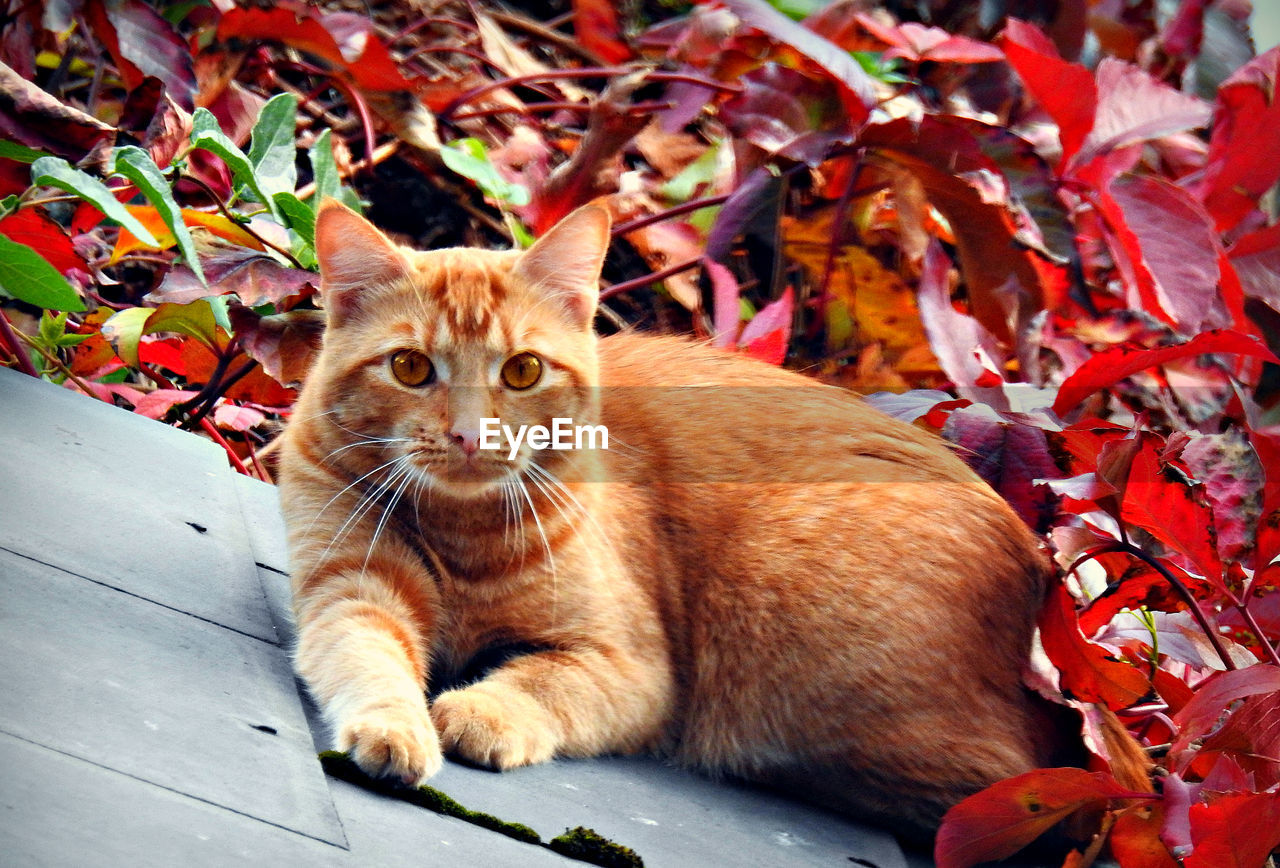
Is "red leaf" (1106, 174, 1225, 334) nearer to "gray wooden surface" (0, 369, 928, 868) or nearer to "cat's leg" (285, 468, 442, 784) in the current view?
"gray wooden surface" (0, 369, 928, 868)

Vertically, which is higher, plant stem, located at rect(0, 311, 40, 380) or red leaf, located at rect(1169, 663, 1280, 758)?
plant stem, located at rect(0, 311, 40, 380)

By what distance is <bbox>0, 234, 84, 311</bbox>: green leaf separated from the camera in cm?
183

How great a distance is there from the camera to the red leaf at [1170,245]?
2289mm

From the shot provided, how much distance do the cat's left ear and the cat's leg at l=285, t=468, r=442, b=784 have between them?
0.53m

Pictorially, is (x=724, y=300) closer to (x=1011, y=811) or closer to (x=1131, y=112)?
(x=1131, y=112)

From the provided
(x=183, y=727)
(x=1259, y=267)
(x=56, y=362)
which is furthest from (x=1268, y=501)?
(x=56, y=362)

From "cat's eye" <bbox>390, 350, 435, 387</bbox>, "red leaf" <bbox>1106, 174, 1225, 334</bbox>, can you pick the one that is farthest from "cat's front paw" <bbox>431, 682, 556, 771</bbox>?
"red leaf" <bbox>1106, 174, 1225, 334</bbox>

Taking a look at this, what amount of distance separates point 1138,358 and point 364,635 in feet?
4.22

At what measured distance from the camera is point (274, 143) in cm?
246

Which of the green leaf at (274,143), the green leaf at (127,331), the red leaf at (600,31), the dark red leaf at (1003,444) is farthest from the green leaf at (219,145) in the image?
the red leaf at (600,31)

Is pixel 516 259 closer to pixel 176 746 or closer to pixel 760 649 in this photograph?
pixel 760 649

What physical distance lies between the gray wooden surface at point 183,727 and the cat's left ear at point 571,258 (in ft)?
Answer: 2.22

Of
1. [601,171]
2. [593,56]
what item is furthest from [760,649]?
[593,56]

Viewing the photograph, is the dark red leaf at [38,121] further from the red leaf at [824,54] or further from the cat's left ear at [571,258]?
the red leaf at [824,54]
